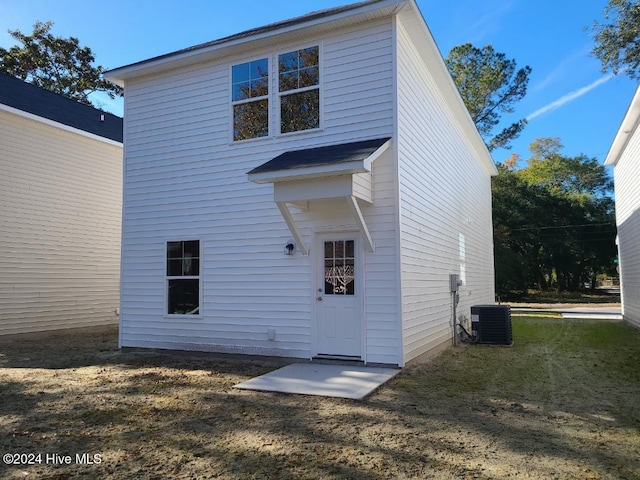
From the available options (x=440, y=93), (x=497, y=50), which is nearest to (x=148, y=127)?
(x=440, y=93)

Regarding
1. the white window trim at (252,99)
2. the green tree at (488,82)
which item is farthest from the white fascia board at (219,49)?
the green tree at (488,82)

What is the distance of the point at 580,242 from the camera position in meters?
32.5

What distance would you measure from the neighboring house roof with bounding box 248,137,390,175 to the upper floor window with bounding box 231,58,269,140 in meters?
1.01

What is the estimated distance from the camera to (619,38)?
14.0m

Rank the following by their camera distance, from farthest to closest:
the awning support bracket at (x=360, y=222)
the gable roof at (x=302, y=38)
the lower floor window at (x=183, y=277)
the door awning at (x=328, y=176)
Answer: the lower floor window at (x=183, y=277) < the gable roof at (x=302, y=38) < the awning support bracket at (x=360, y=222) < the door awning at (x=328, y=176)

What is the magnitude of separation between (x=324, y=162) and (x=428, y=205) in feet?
9.82

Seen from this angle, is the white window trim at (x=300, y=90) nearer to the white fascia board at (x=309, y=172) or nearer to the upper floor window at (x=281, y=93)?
the upper floor window at (x=281, y=93)

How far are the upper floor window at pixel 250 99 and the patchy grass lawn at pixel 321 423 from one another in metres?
3.84

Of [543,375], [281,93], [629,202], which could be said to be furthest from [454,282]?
[629,202]

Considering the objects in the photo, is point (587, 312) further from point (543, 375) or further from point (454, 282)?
point (543, 375)

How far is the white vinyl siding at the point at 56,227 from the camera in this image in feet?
34.9

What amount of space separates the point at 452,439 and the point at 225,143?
19.7 feet

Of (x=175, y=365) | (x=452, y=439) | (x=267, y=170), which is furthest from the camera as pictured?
(x=175, y=365)

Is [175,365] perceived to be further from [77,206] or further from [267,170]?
[77,206]
